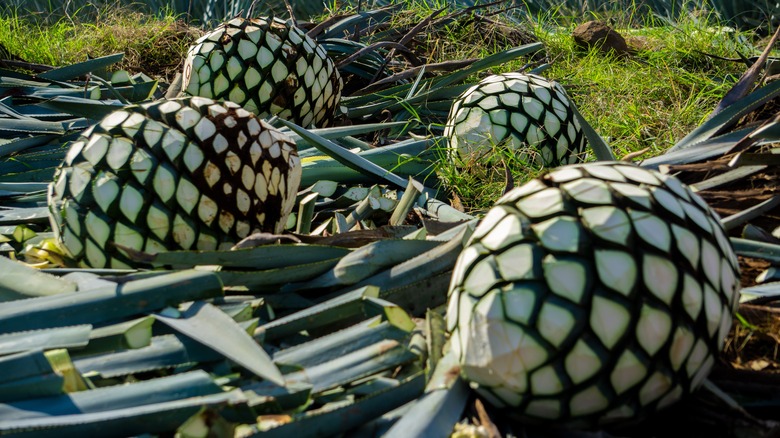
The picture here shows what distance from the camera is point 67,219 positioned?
Answer: 1454 mm

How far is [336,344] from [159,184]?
506 mm

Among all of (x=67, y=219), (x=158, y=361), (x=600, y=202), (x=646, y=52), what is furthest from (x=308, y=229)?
(x=646, y=52)

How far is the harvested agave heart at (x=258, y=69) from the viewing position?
7.54ft

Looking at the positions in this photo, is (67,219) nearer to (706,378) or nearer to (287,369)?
(287,369)

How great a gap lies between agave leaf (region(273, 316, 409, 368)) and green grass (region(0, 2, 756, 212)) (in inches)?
34.1

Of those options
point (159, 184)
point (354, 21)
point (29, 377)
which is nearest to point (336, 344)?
point (29, 377)

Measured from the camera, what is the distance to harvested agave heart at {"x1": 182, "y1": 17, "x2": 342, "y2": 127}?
2297mm

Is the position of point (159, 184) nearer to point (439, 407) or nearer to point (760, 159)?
point (439, 407)

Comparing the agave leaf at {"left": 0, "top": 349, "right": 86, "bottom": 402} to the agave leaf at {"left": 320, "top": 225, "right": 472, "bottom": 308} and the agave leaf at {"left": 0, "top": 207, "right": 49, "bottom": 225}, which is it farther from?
the agave leaf at {"left": 0, "top": 207, "right": 49, "bottom": 225}

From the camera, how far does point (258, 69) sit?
231cm

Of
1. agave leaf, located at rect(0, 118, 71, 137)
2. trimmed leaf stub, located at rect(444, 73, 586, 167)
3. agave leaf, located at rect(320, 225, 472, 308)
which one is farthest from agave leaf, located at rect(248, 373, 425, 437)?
agave leaf, located at rect(0, 118, 71, 137)

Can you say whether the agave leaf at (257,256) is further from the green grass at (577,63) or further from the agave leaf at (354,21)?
the agave leaf at (354,21)

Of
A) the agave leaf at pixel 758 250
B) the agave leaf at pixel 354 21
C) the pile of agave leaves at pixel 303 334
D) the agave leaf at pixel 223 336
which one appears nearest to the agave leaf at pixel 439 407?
the pile of agave leaves at pixel 303 334

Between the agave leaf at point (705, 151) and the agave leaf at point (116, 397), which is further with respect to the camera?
the agave leaf at point (705, 151)
